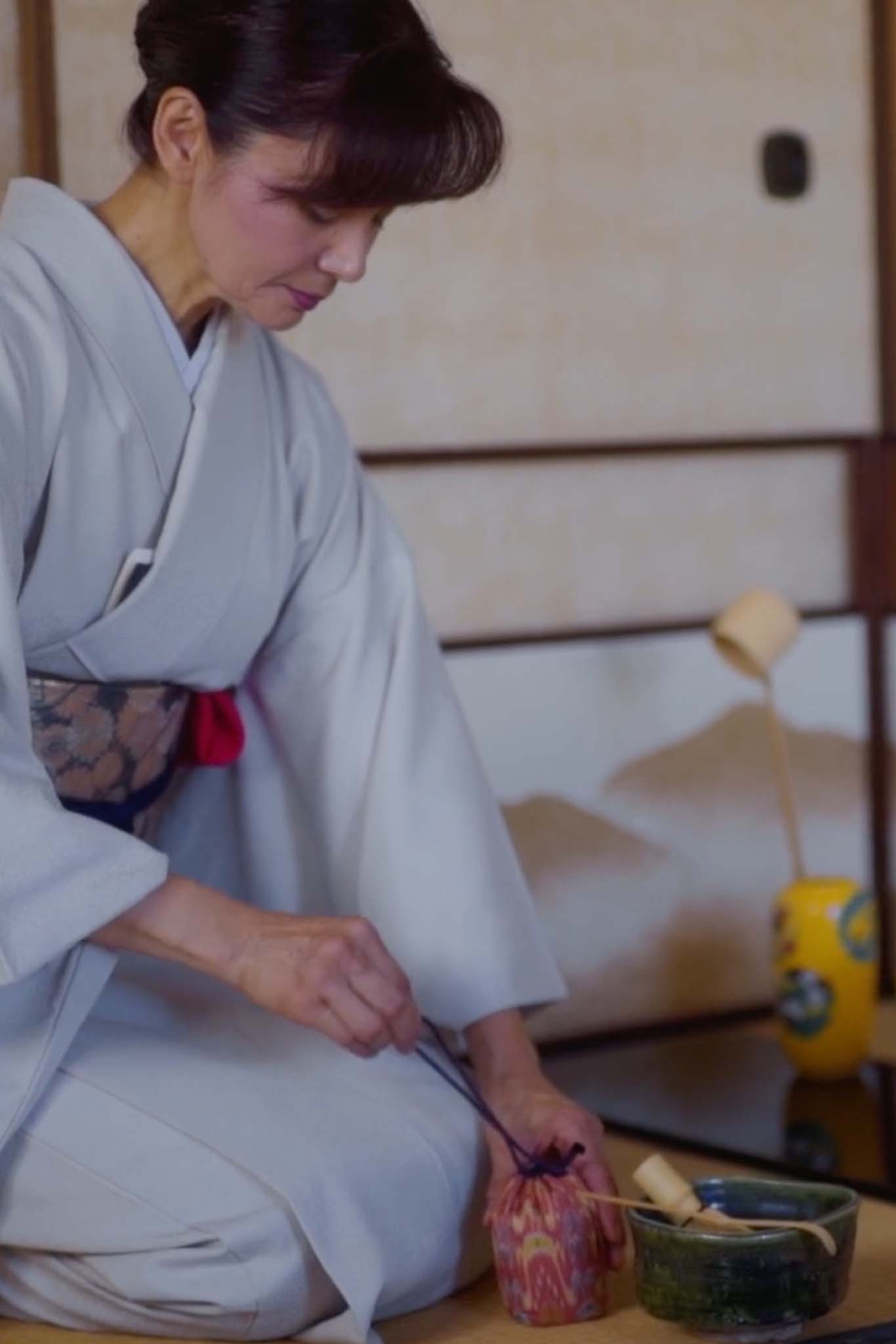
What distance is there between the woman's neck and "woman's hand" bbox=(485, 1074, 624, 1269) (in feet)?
2.96

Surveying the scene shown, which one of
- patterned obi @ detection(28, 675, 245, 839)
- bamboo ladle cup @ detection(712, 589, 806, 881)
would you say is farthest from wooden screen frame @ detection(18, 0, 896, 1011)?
patterned obi @ detection(28, 675, 245, 839)

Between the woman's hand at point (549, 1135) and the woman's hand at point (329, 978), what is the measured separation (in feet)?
0.90

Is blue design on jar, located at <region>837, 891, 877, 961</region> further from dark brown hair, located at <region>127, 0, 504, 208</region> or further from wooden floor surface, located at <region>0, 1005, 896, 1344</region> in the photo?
dark brown hair, located at <region>127, 0, 504, 208</region>

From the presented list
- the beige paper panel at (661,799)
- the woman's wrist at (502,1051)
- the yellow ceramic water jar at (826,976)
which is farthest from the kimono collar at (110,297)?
the yellow ceramic water jar at (826,976)

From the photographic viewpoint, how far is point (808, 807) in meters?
3.77

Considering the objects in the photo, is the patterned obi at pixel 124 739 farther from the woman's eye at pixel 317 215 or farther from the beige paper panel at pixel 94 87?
the beige paper panel at pixel 94 87

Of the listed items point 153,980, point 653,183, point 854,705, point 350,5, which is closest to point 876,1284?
point 153,980

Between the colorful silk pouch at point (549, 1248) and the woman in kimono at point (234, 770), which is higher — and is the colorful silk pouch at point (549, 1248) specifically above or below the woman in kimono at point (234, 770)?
below

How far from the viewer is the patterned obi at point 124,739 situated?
2.25m

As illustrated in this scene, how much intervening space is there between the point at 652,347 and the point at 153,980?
1.58 meters

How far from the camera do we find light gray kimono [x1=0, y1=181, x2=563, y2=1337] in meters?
2.10

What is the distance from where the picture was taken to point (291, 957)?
201 cm

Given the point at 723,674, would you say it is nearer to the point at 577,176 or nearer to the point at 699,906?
the point at 699,906

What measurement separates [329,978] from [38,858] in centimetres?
29
